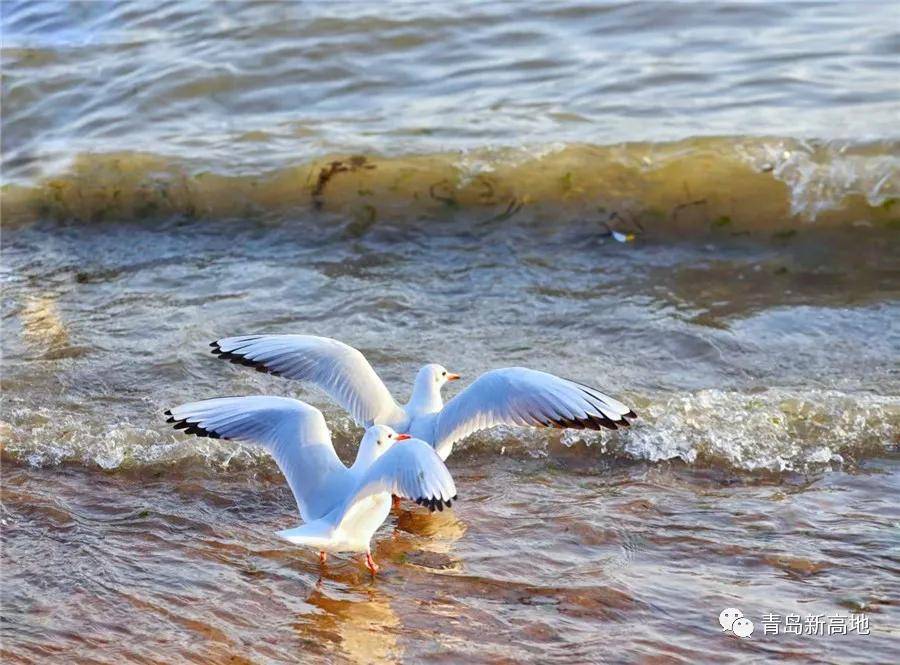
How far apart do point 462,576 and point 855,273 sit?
4.19 m

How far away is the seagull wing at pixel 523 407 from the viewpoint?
16.0 feet

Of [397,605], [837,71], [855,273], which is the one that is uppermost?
[837,71]

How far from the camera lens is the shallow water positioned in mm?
4363

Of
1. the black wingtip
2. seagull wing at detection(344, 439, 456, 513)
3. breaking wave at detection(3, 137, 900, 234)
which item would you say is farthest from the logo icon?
breaking wave at detection(3, 137, 900, 234)

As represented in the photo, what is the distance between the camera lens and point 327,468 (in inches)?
188

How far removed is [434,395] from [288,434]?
2.94 feet

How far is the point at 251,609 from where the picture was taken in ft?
14.3

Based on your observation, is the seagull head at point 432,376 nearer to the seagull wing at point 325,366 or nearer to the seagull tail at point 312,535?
the seagull wing at point 325,366

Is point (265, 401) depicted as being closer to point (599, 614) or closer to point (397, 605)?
point (397, 605)

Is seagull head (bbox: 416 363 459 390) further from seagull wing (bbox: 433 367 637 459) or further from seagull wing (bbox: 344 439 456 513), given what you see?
seagull wing (bbox: 344 439 456 513)

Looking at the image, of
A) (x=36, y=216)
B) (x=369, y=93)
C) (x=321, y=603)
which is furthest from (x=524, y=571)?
(x=369, y=93)

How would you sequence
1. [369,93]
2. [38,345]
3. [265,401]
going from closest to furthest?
[265,401], [38,345], [369,93]

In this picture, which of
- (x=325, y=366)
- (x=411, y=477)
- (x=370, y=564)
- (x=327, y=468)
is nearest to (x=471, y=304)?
(x=325, y=366)

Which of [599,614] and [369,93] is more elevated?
[369,93]
